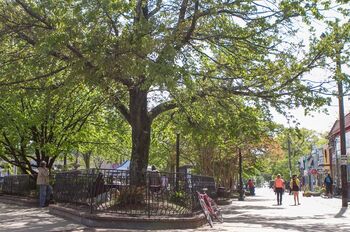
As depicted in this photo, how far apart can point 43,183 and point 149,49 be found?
928 centimetres

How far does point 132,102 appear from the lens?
16.9 metres

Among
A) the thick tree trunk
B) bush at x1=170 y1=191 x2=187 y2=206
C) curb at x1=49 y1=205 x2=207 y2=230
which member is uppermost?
the thick tree trunk

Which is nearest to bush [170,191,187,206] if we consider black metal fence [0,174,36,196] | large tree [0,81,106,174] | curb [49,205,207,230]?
curb [49,205,207,230]

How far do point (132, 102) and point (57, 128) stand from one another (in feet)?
33.0

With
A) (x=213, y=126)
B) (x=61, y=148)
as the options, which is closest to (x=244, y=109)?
(x=213, y=126)

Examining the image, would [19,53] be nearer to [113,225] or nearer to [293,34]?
[113,225]

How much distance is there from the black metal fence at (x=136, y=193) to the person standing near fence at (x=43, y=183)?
183 inches

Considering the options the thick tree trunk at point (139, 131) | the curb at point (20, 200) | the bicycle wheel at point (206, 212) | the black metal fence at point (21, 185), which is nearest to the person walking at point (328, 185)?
the black metal fence at point (21, 185)

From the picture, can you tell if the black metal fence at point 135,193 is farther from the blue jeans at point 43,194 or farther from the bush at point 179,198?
the blue jeans at point 43,194

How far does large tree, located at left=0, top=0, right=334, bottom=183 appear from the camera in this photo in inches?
452

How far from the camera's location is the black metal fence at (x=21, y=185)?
2292 centimetres

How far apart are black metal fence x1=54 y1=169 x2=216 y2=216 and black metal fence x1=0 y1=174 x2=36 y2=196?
912cm

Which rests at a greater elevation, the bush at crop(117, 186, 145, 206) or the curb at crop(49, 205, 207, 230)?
the bush at crop(117, 186, 145, 206)

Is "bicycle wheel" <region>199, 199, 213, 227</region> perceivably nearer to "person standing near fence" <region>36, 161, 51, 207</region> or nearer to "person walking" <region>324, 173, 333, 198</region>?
"person standing near fence" <region>36, 161, 51, 207</region>
